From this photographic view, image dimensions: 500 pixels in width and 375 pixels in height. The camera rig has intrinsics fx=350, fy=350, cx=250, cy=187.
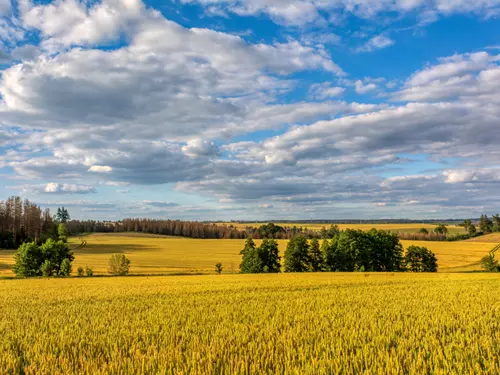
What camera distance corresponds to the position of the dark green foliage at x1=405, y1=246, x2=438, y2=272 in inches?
2881

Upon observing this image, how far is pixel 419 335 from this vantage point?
31.2ft

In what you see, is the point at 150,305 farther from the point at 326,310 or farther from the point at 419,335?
the point at 419,335

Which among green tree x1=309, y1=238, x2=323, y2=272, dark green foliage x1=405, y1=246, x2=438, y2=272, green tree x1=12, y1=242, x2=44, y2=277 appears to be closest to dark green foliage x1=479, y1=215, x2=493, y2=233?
dark green foliage x1=405, y1=246, x2=438, y2=272

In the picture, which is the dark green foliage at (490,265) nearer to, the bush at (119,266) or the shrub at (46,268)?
the bush at (119,266)

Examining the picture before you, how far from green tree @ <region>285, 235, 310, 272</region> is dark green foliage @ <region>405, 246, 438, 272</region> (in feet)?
76.6

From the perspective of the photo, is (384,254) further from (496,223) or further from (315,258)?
(496,223)

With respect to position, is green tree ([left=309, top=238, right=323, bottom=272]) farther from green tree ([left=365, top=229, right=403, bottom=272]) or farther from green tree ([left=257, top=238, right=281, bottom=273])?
green tree ([left=365, top=229, right=403, bottom=272])

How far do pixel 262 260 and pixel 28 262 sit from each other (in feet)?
135

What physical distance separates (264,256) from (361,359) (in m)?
62.6

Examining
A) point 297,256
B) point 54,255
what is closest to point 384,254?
point 297,256

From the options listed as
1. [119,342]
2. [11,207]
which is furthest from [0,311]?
[11,207]

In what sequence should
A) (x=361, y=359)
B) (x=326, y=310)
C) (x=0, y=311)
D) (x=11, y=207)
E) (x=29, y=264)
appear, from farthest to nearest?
(x=11, y=207)
(x=29, y=264)
(x=0, y=311)
(x=326, y=310)
(x=361, y=359)

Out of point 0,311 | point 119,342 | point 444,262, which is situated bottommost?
point 444,262

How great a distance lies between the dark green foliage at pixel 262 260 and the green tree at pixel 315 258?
6.72 metres
